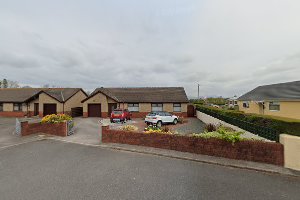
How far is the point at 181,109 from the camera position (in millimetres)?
30328

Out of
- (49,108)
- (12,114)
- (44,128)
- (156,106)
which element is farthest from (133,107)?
(12,114)

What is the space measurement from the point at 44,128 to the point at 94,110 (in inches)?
591

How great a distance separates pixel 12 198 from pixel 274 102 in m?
27.8

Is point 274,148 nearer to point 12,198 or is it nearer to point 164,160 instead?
point 164,160

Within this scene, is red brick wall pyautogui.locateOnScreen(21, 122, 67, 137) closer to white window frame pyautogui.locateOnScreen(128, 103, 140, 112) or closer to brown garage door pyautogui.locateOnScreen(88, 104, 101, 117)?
brown garage door pyautogui.locateOnScreen(88, 104, 101, 117)

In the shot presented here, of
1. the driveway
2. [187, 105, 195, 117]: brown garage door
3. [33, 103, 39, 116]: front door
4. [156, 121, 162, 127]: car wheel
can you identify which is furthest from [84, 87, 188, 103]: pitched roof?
[33, 103, 39, 116]: front door

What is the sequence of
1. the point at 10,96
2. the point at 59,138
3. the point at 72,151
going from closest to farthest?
the point at 72,151 < the point at 59,138 < the point at 10,96

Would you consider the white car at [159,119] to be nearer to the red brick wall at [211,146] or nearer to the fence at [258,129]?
the fence at [258,129]

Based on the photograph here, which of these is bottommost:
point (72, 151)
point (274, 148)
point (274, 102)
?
point (72, 151)

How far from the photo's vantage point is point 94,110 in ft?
101

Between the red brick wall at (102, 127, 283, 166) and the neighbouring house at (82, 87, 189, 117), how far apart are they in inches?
744

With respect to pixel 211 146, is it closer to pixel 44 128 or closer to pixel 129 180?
pixel 129 180

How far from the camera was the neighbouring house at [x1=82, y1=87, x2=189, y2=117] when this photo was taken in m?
30.2

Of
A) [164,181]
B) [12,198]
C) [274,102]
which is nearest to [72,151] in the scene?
[12,198]
